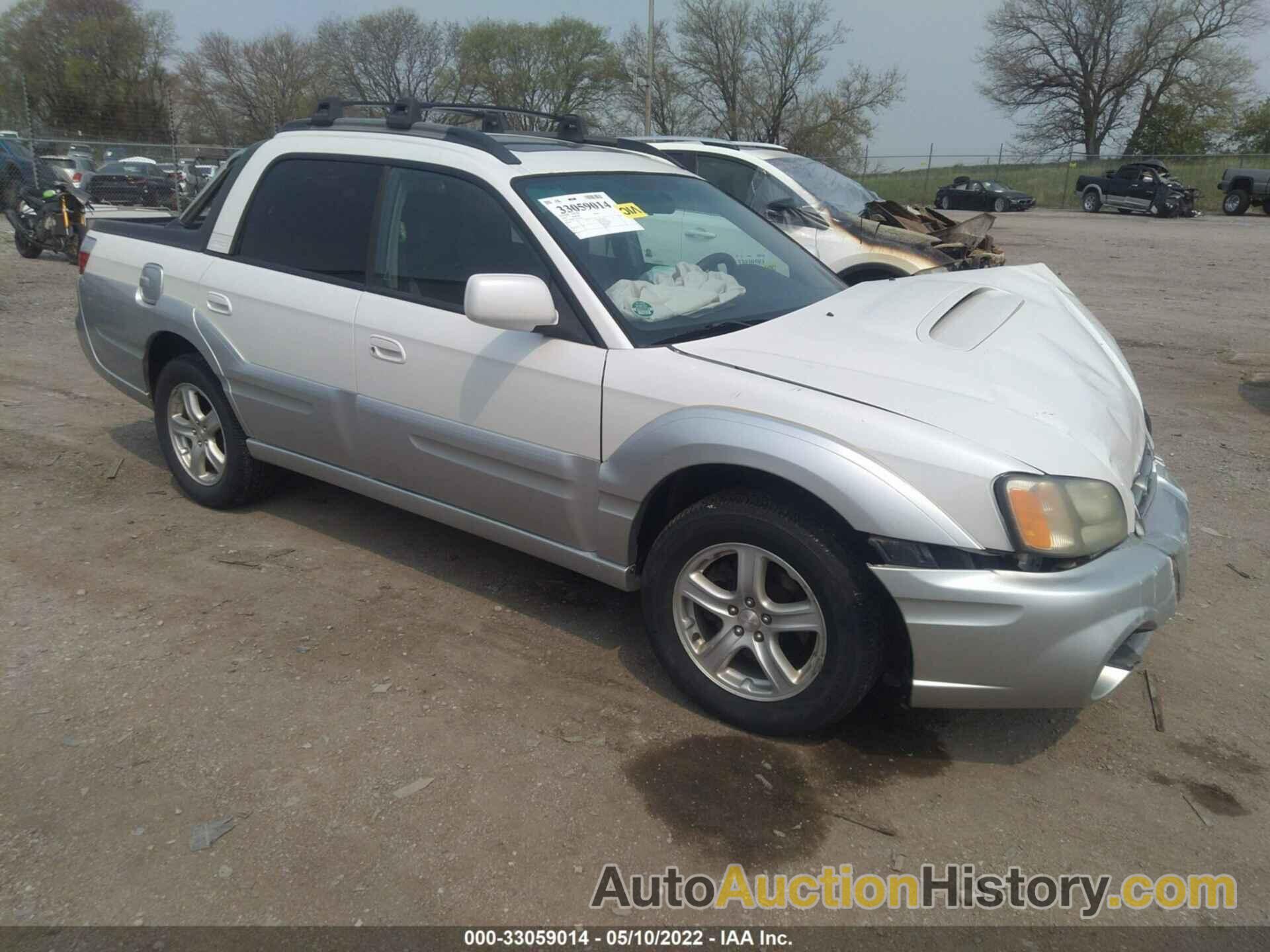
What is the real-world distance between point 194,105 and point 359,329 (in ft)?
171

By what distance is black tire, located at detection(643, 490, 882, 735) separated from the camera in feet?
9.05

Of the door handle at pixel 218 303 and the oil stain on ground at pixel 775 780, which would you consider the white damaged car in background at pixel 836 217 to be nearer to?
the door handle at pixel 218 303

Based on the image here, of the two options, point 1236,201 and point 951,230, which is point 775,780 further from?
point 1236,201

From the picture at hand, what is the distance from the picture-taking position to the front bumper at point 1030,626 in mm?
2564

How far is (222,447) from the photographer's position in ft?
15.4

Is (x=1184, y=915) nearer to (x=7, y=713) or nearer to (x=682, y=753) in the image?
(x=682, y=753)

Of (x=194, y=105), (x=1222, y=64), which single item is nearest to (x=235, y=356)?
(x=194, y=105)

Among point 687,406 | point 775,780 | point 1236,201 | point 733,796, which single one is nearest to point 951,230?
point 687,406

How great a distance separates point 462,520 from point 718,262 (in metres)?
1.44

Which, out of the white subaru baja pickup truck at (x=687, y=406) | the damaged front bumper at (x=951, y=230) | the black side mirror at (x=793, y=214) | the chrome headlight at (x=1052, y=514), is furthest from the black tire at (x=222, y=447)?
the damaged front bumper at (x=951, y=230)

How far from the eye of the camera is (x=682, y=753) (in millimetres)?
2979

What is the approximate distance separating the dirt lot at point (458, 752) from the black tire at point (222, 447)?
136 millimetres

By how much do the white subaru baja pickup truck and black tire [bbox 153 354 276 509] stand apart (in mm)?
19

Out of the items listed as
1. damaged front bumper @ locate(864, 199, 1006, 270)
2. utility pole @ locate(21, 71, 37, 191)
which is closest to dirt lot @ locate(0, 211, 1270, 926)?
damaged front bumper @ locate(864, 199, 1006, 270)
